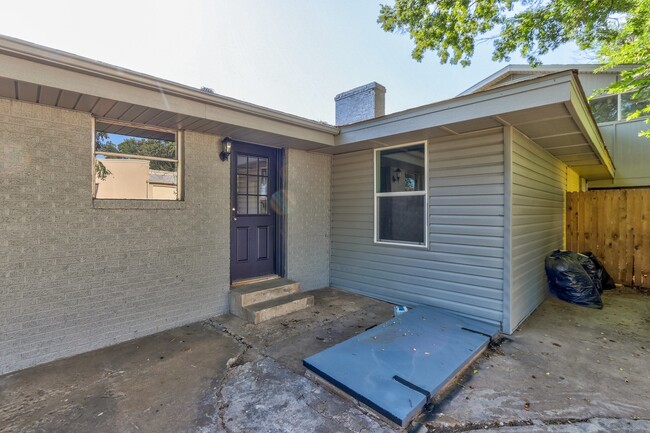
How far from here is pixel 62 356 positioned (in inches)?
114

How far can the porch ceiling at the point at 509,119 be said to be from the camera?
2.76 metres

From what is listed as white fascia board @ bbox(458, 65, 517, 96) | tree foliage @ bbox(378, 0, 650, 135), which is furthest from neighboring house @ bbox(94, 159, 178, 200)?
white fascia board @ bbox(458, 65, 517, 96)

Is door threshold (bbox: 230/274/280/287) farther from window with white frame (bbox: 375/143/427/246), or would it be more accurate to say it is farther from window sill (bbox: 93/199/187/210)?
window with white frame (bbox: 375/143/427/246)

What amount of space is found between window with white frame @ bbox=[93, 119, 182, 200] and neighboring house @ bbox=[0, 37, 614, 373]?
1.7 inches

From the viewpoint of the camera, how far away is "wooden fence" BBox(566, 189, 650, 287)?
5.77 m

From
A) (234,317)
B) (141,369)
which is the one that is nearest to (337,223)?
(234,317)

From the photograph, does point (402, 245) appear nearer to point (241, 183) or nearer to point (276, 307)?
point (276, 307)

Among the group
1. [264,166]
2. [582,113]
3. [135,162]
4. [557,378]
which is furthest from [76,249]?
[582,113]

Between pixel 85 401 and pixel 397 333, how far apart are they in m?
2.70

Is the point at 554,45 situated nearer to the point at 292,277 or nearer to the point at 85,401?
the point at 292,277

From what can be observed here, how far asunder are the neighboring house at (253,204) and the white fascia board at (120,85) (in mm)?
13

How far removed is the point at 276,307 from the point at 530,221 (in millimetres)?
3641

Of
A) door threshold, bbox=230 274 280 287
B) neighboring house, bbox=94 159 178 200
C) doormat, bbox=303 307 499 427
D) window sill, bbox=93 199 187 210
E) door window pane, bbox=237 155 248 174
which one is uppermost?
door window pane, bbox=237 155 248 174

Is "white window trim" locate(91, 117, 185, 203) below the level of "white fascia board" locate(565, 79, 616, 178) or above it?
below
